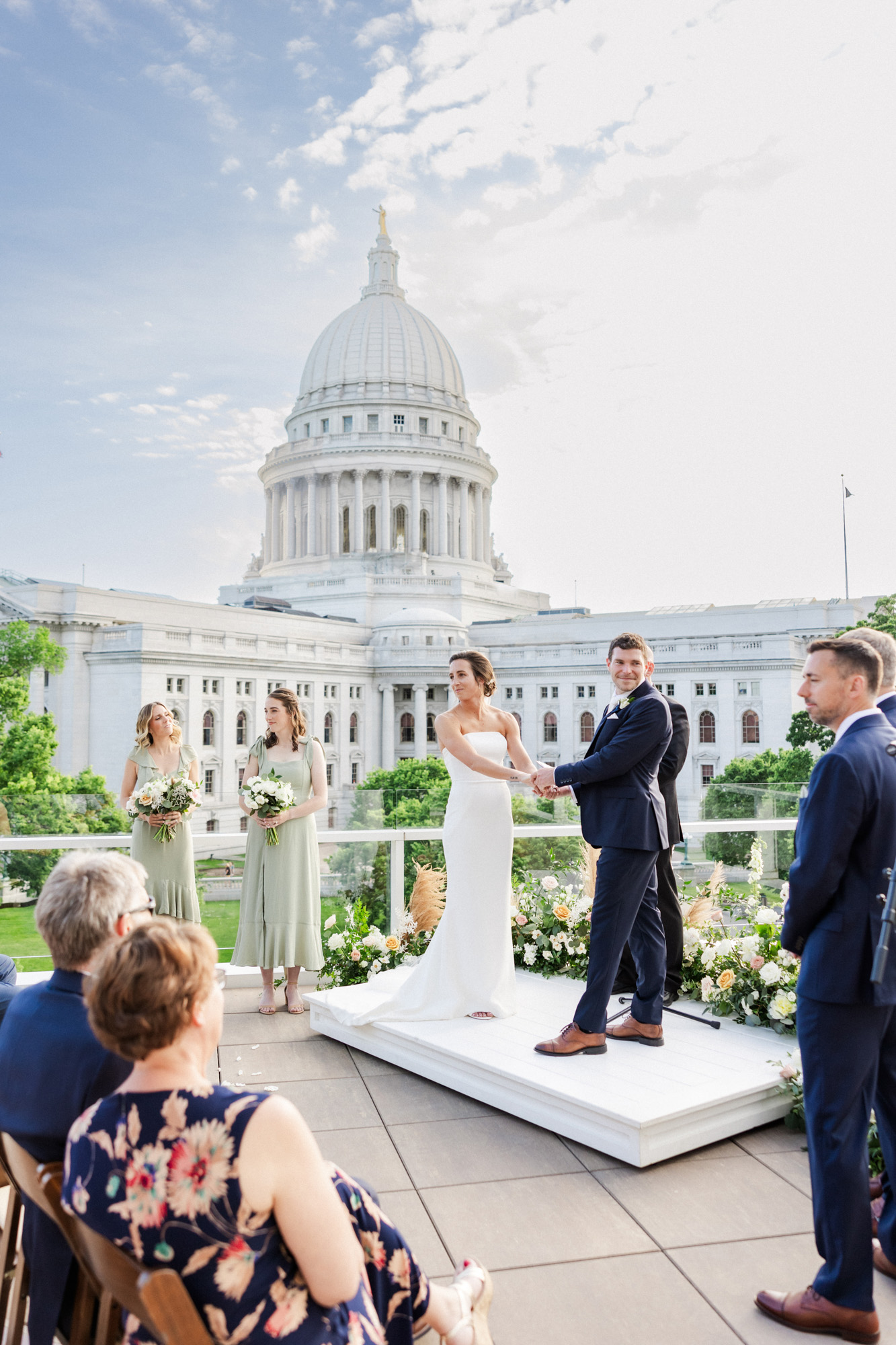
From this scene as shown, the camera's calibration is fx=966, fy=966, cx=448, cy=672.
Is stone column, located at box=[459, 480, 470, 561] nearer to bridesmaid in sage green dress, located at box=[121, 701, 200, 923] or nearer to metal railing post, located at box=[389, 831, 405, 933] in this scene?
metal railing post, located at box=[389, 831, 405, 933]

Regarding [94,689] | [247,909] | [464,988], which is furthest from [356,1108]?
[94,689]

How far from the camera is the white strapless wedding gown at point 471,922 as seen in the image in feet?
20.8

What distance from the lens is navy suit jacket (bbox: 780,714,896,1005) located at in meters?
3.36

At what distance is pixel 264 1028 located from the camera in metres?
7.00

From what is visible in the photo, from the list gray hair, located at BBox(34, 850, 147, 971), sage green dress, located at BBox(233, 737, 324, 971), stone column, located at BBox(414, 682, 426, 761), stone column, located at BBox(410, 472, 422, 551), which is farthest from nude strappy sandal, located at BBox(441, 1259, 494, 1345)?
stone column, located at BBox(410, 472, 422, 551)

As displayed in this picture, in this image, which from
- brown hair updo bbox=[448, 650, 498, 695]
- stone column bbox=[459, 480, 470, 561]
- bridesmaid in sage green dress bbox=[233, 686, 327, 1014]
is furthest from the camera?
stone column bbox=[459, 480, 470, 561]

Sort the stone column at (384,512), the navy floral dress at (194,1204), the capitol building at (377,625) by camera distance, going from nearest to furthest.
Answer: the navy floral dress at (194,1204) → the capitol building at (377,625) → the stone column at (384,512)

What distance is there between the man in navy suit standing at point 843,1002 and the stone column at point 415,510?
77.9 meters

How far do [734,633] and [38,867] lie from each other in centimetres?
6260

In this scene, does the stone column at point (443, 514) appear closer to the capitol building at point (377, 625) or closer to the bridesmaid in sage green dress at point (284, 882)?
the capitol building at point (377, 625)

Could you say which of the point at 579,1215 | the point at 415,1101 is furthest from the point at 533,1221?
→ the point at 415,1101

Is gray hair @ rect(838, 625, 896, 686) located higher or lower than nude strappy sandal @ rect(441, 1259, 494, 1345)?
higher

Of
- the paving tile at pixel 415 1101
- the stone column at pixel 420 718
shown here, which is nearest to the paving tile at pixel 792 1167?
the paving tile at pixel 415 1101

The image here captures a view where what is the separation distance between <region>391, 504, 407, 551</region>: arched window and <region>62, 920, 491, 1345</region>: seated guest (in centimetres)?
7942
